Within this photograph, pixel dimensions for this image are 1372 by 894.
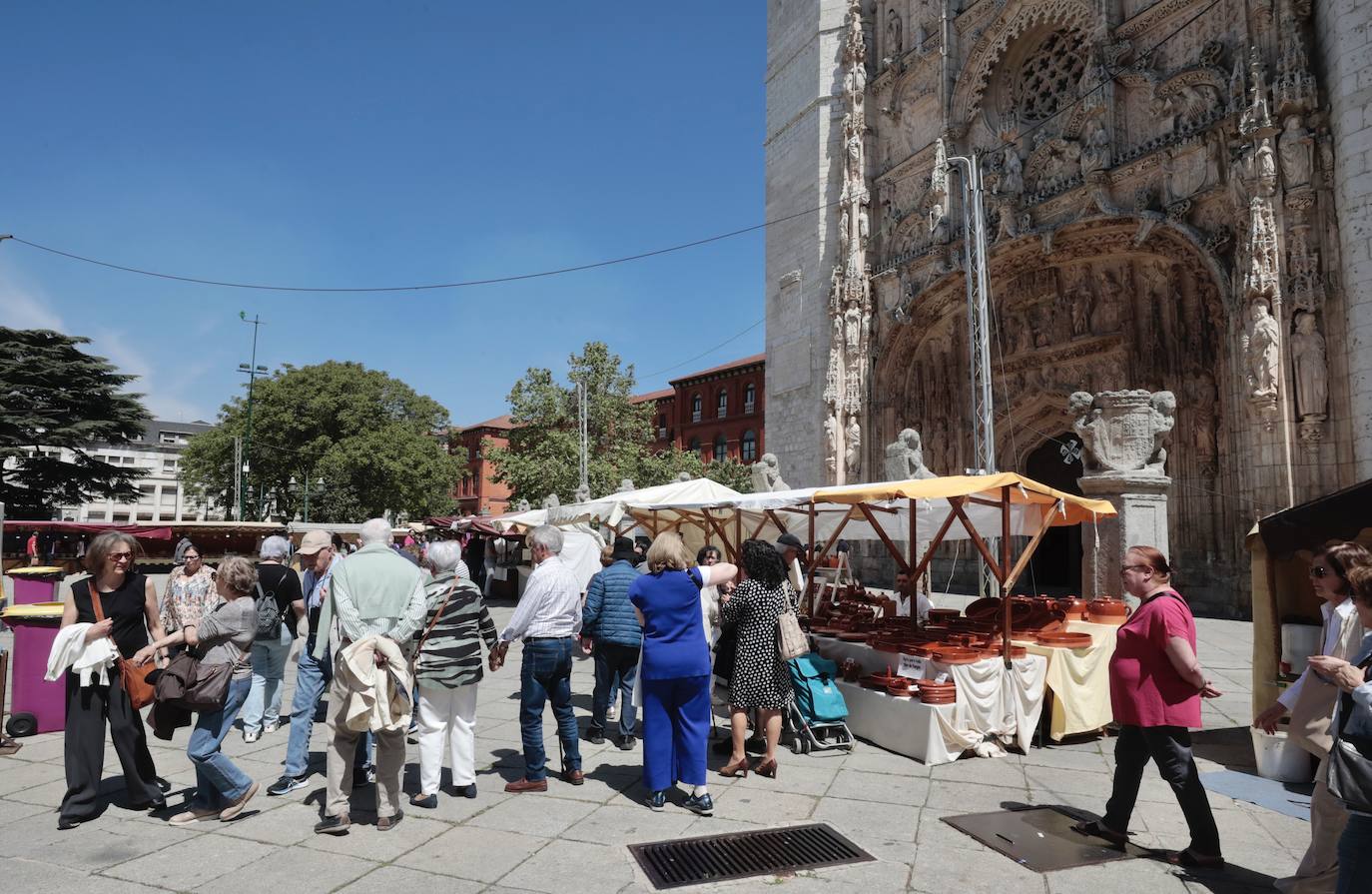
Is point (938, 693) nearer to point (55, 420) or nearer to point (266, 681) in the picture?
point (266, 681)

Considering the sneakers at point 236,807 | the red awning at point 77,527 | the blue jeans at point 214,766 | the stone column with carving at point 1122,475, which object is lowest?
the sneakers at point 236,807

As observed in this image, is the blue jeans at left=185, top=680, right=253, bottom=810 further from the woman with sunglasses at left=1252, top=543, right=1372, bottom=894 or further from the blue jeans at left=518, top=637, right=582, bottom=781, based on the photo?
the woman with sunglasses at left=1252, top=543, right=1372, bottom=894

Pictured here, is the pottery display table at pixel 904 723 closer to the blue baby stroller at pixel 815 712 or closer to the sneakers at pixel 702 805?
the blue baby stroller at pixel 815 712

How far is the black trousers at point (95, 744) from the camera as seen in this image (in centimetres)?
479

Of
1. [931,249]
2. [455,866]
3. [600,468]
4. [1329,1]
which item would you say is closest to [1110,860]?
[455,866]

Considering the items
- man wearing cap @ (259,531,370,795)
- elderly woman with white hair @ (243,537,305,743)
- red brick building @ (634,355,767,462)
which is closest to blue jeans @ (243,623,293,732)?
elderly woman with white hair @ (243,537,305,743)

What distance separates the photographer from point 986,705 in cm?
654

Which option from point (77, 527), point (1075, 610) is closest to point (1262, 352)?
point (1075, 610)

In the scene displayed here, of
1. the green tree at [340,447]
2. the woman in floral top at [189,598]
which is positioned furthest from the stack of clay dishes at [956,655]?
the green tree at [340,447]

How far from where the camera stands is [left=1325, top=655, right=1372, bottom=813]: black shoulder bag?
9.54 ft

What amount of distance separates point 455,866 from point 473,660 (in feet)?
4.38

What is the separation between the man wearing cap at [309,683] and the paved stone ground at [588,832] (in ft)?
0.49

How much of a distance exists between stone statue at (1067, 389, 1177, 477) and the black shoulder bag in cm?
731

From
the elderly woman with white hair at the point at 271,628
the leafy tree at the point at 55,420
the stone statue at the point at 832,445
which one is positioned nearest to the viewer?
the elderly woman with white hair at the point at 271,628
